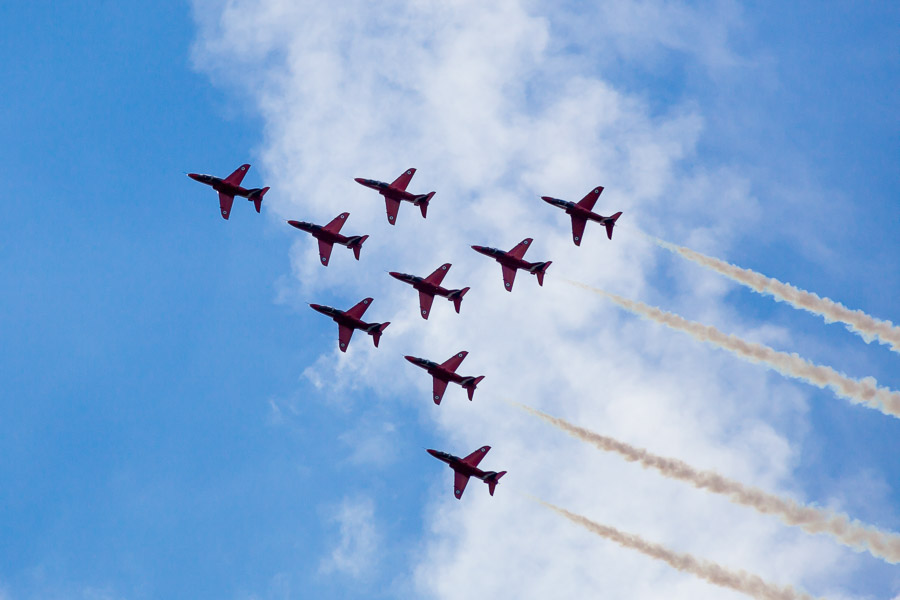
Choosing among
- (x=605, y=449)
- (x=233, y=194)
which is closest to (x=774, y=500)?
(x=605, y=449)

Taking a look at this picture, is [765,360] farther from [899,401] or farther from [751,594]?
[751,594]

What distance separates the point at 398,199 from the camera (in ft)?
361

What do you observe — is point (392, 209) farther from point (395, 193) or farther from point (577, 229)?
point (577, 229)

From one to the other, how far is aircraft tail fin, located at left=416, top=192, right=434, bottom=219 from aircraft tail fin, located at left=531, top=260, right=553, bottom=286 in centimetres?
1220

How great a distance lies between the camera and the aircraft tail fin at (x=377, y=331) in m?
105

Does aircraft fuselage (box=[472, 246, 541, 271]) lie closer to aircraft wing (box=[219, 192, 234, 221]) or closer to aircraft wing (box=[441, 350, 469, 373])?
aircraft wing (box=[441, 350, 469, 373])

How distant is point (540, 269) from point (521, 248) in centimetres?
392

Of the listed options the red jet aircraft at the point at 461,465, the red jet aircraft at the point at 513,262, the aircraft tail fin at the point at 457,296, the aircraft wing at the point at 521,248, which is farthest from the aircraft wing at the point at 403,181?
the red jet aircraft at the point at 461,465

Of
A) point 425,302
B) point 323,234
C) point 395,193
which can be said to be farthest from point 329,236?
point 425,302

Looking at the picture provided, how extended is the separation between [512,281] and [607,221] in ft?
37.1

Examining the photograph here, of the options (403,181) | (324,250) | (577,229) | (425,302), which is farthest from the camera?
(403,181)

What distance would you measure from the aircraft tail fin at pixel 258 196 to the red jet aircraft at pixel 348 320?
11.5 meters

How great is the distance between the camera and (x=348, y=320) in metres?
108

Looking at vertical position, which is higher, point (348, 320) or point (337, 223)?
point (337, 223)
